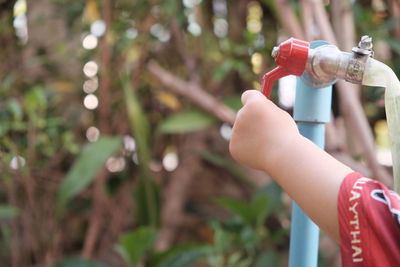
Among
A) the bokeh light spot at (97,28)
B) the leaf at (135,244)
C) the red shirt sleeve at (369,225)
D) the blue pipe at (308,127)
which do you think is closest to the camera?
the red shirt sleeve at (369,225)

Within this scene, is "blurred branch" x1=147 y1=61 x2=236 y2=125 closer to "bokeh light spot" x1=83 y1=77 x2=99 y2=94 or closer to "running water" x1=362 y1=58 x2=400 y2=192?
"bokeh light spot" x1=83 y1=77 x2=99 y2=94

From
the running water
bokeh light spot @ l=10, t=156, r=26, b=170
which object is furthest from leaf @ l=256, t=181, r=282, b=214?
the running water

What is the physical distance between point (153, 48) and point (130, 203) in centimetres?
43

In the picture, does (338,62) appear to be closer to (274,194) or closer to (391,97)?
(391,97)

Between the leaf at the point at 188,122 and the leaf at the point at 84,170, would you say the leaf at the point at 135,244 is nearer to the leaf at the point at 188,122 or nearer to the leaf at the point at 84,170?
the leaf at the point at 84,170

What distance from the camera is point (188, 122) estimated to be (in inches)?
48.0

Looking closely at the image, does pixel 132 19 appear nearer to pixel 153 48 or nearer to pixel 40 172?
pixel 153 48

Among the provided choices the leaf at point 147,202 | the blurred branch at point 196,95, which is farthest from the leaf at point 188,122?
the leaf at point 147,202

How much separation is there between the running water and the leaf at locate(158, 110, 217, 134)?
818mm

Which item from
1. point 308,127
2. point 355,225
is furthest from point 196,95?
point 355,225

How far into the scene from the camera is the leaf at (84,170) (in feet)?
3.59

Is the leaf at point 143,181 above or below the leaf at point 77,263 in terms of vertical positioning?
above

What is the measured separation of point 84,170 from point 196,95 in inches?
12.5

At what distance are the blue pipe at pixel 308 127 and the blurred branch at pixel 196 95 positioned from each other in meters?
0.70
